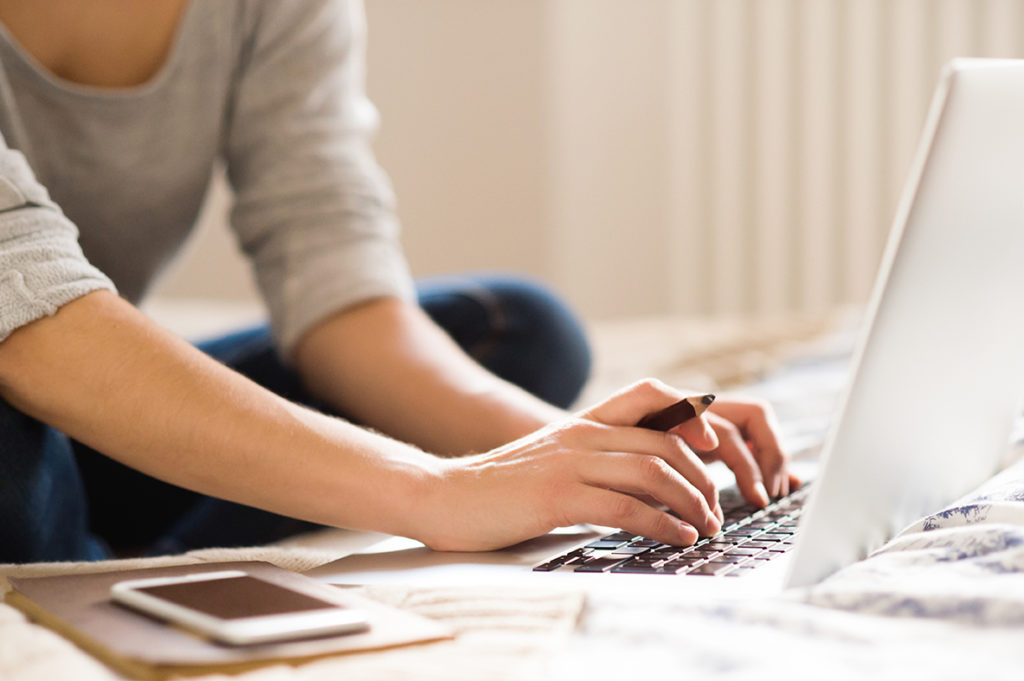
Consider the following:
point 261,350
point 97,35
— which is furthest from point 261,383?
point 97,35

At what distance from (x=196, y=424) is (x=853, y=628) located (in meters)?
0.34

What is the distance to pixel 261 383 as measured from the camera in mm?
980

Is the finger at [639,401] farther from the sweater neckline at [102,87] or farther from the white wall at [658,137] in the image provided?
the white wall at [658,137]

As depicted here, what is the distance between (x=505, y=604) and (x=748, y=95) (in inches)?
88.1

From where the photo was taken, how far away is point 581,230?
2.57 metres

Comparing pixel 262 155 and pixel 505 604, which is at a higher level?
pixel 262 155

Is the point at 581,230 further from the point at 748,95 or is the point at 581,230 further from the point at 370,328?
the point at 370,328

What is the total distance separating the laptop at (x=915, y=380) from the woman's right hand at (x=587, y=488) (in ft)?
0.05

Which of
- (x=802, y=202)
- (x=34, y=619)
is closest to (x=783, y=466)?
(x=34, y=619)

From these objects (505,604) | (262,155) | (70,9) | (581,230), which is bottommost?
(581,230)

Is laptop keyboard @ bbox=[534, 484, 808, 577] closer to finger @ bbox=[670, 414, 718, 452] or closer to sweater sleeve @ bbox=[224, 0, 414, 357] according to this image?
finger @ bbox=[670, 414, 718, 452]

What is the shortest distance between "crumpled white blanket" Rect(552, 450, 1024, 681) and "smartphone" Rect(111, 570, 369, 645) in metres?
0.09

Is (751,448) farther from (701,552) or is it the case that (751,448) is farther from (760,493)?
(701,552)

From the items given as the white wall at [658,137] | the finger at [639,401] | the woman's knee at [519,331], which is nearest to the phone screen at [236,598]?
the finger at [639,401]
